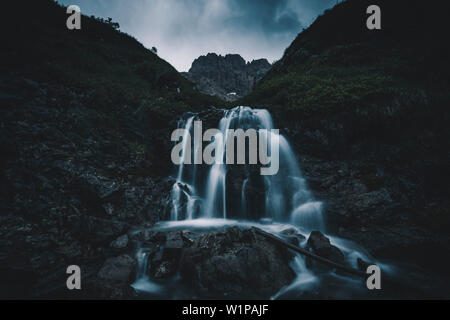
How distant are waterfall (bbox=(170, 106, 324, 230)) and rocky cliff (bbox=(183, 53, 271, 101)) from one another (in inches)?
2258

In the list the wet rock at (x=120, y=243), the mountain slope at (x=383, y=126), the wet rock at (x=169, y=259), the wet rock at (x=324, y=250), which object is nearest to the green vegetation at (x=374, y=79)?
the mountain slope at (x=383, y=126)

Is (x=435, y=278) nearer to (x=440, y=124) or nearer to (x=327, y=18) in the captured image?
(x=440, y=124)

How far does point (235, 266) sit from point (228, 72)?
76243 millimetres

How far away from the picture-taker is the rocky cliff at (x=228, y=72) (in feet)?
218

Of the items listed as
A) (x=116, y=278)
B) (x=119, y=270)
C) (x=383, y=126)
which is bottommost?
(x=116, y=278)

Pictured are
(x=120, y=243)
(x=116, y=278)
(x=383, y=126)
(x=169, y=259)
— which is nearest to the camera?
(x=116, y=278)

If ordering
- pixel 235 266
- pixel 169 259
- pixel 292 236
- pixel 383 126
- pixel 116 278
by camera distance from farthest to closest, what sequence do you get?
pixel 383 126, pixel 292 236, pixel 169 259, pixel 116 278, pixel 235 266

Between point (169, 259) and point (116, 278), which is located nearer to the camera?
point (116, 278)

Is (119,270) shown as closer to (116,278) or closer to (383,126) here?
(116,278)

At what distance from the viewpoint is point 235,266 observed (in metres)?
4.70

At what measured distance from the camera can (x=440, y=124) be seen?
27.3ft

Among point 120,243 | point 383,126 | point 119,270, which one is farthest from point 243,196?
point 383,126

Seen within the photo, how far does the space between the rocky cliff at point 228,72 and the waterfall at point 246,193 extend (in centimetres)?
5735
